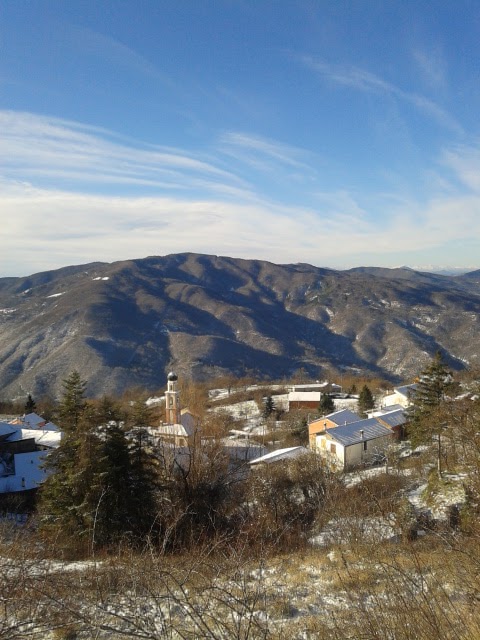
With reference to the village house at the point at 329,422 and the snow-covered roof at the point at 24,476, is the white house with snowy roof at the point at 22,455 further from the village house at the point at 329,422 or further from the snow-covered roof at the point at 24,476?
the village house at the point at 329,422

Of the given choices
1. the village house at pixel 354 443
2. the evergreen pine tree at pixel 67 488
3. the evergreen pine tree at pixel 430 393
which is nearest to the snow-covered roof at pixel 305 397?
the village house at pixel 354 443

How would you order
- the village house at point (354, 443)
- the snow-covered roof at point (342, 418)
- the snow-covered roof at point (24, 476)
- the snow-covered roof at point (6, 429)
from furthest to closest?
the snow-covered roof at point (342, 418)
the snow-covered roof at point (6, 429)
the village house at point (354, 443)
the snow-covered roof at point (24, 476)

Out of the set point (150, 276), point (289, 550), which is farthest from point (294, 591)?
point (150, 276)

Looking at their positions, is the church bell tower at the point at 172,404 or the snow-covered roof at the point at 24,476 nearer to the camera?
the snow-covered roof at the point at 24,476

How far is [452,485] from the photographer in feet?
45.2

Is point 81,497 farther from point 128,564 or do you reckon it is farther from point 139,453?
point 128,564

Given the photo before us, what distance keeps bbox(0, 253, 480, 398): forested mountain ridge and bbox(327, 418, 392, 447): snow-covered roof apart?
55760 mm

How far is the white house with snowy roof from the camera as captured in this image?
21.5 metres

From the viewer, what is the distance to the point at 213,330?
12481cm

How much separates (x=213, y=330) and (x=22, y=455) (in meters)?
101

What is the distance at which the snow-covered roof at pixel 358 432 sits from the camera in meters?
25.6

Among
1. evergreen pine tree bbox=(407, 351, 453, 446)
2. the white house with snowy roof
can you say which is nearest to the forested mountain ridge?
the white house with snowy roof

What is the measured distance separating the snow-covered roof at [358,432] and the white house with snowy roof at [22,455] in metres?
15.7

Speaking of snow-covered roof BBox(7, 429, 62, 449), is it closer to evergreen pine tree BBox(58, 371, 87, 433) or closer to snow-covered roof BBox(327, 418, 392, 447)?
evergreen pine tree BBox(58, 371, 87, 433)
